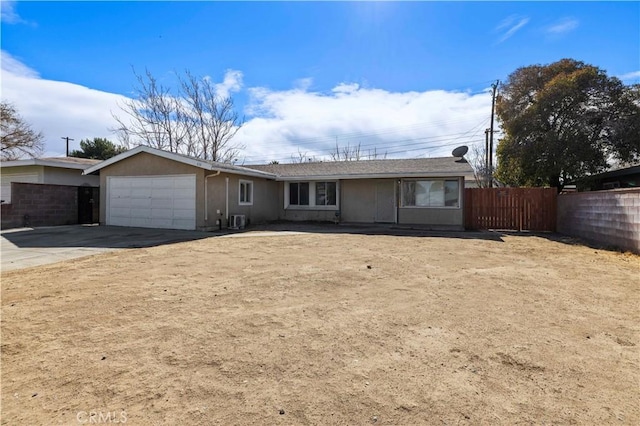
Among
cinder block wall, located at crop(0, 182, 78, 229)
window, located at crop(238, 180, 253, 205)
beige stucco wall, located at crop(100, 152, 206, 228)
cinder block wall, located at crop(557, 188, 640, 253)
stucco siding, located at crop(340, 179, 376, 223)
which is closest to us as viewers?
cinder block wall, located at crop(557, 188, 640, 253)

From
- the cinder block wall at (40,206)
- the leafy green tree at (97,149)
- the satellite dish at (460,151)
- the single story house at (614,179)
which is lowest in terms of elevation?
the cinder block wall at (40,206)

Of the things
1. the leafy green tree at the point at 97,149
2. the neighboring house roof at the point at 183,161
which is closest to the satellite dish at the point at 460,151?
the neighboring house roof at the point at 183,161

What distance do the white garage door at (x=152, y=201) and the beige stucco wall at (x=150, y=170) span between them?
0.17 metres

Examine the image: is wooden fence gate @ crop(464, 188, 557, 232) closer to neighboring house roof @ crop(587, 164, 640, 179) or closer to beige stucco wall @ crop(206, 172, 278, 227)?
neighboring house roof @ crop(587, 164, 640, 179)

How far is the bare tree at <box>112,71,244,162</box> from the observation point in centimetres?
2544

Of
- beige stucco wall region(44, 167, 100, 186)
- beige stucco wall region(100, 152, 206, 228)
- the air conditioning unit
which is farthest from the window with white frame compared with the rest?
beige stucco wall region(44, 167, 100, 186)

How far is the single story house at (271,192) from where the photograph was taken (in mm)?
13242

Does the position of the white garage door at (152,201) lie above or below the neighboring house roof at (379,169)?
below

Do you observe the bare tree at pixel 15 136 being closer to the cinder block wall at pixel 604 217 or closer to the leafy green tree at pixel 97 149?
the leafy green tree at pixel 97 149

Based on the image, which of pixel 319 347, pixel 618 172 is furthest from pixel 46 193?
pixel 618 172

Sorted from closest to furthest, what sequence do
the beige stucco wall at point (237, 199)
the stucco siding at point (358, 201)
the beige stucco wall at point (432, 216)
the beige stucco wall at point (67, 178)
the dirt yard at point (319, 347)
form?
1. the dirt yard at point (319, 347)
2. the beige stucco wall at point (237, 199)
3. the beige stucco wall at point (432, 216)
4. the beige stucco wall at point (67, 178)
5. the stucco siding at point (358, 201)

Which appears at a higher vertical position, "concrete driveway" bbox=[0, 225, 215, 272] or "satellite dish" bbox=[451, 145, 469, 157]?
"satellite dish" bbox=[451, 145, 469, 157]

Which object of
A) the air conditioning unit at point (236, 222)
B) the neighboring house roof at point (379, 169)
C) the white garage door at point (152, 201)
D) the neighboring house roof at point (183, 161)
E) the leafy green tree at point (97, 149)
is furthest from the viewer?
the leafy green tree at point (97, 149)

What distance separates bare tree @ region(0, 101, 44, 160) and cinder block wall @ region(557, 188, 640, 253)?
3329cm
